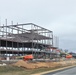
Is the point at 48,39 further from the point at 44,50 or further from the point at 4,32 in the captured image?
the point at 4,32

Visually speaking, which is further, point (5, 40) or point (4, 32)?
point (4, 32)

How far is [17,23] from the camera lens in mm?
78188

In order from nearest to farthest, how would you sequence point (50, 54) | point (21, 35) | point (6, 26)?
point (6, 26) < point (21, 35) < point (50, 54)

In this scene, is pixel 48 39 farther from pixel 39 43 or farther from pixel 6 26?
pixel 6 26

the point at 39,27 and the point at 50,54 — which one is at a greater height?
the point at 39,27

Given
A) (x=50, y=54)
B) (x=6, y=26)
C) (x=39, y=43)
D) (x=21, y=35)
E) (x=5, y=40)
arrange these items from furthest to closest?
(x=50, y=54) < (x=39, y=43) < (x=21, y=35) < (x=6, y=26) < (x=5, y=40)

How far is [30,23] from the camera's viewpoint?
253 feet

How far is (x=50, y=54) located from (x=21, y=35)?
61.8ft

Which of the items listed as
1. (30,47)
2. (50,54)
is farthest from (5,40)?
(50,54)

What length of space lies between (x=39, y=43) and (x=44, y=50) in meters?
3.23

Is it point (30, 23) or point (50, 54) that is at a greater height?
point (30, 23)

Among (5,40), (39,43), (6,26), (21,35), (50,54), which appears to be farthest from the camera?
(50,54)

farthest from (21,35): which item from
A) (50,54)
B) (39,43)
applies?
(50,54)

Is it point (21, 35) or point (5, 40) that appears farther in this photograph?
point (21, 35)
